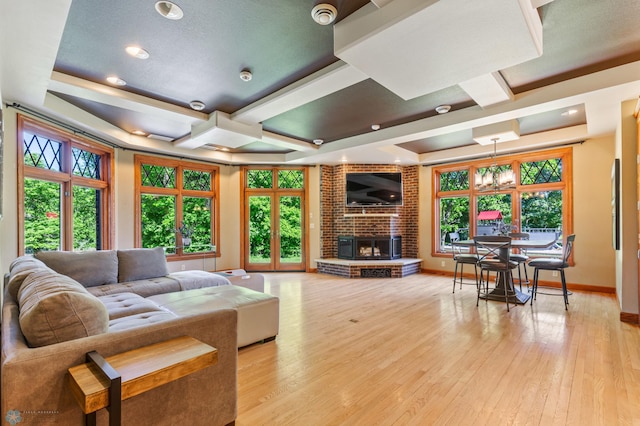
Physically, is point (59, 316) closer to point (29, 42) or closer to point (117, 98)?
point (29, 42)

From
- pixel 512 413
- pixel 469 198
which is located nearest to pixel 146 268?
pixel 512 413

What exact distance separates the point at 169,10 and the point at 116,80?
1568 millimetres

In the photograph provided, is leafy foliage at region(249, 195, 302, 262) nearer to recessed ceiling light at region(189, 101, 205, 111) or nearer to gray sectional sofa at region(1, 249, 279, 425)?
recessed ceiling light at region(189, 101, 205, 111)

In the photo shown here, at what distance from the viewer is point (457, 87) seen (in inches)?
137

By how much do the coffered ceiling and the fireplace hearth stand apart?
110 inches

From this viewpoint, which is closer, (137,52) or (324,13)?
(324,13)

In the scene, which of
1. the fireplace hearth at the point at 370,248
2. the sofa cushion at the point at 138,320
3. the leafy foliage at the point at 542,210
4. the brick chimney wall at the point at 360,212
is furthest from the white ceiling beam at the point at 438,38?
the fireplace hearth at the point at 370,248

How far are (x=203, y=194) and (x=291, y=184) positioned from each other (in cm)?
200

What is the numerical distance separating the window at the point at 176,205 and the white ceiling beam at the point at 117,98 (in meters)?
2.29

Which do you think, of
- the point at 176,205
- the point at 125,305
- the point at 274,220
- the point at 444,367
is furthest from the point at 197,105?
the point at 444,367

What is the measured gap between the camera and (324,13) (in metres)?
2.20

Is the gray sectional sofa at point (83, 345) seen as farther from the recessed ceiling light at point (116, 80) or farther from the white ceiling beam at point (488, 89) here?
the white ceiling beam at point (488, 89)

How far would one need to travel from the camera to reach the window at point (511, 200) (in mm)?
5512

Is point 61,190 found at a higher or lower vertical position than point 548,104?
lower
